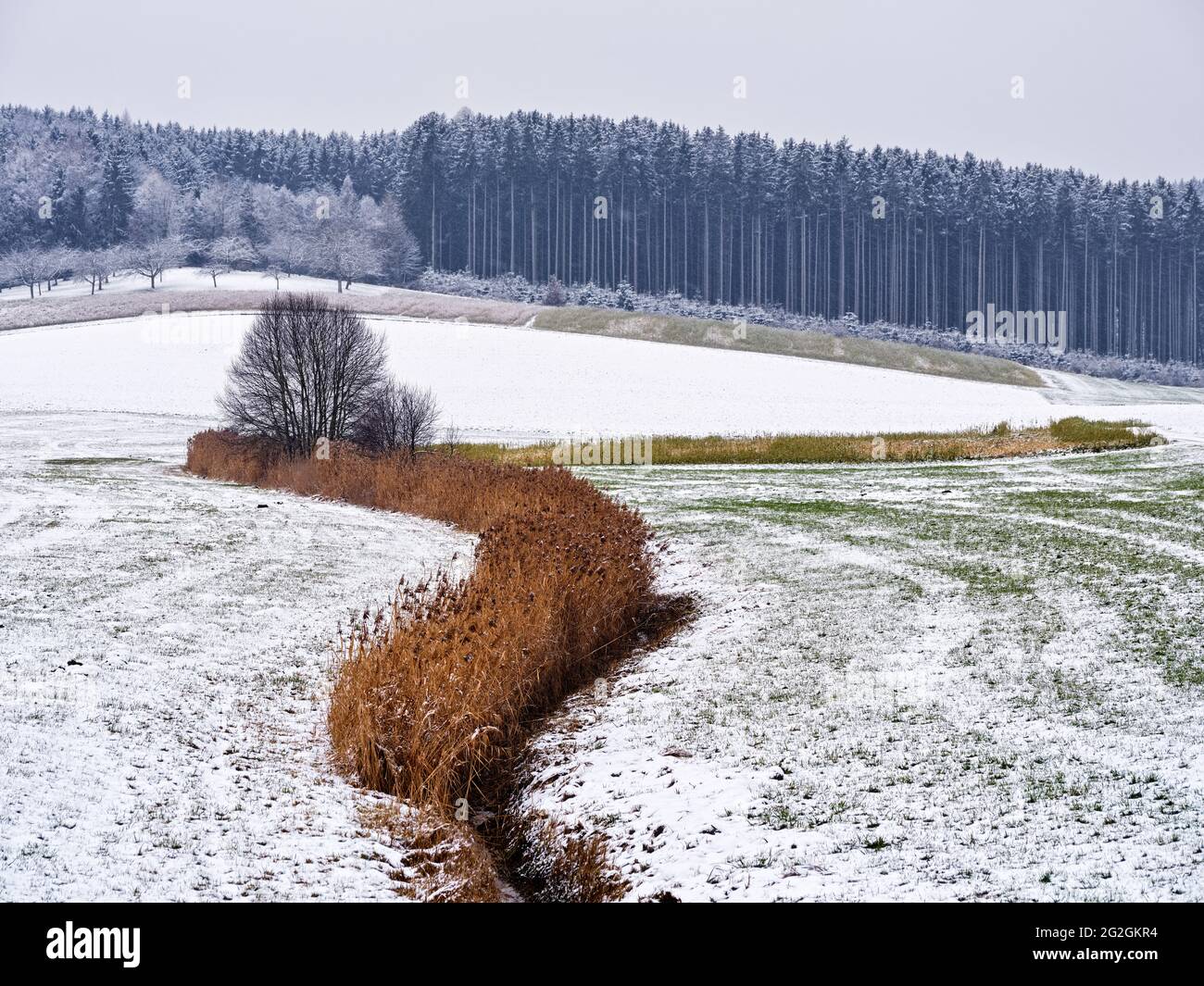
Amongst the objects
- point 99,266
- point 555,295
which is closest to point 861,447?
point 555,295

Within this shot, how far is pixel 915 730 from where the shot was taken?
890cm

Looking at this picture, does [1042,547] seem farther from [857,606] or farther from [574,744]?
[574,744]

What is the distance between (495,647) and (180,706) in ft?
10.5

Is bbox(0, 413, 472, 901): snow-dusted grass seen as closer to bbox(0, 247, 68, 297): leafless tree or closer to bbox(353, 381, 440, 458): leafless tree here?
bbox(353, 381, 440, 458): leafless tree

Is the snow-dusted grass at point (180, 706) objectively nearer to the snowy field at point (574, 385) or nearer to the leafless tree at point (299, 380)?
the leafless tree at point (299, 380)

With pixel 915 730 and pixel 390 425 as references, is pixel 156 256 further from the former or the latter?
pixel 915 730

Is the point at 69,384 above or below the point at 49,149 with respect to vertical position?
below

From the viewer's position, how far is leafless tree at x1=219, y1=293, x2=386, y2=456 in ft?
122

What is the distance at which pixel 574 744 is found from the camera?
9.95 m

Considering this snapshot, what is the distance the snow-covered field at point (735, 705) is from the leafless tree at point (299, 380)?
44.7ft
